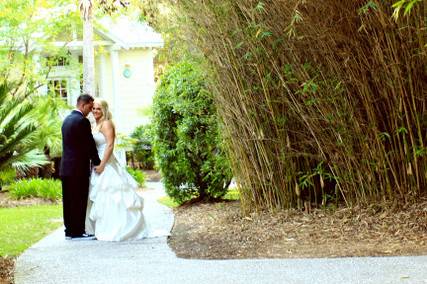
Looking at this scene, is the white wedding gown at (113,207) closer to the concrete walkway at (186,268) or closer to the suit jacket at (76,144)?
the suit jacket at (76,144)

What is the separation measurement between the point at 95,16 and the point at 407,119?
46.3ft

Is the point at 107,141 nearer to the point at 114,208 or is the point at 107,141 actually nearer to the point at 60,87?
the point at 114,208

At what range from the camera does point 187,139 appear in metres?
10.6

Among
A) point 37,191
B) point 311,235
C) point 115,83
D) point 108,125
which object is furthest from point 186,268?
point 115,83

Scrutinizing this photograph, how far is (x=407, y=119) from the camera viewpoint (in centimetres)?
712

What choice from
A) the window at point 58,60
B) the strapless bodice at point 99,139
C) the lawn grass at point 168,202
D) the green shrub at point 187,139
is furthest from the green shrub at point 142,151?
the strapless bodice at point 99,139

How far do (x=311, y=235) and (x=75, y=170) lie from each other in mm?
2793

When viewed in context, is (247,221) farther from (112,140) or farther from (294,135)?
(112,140)

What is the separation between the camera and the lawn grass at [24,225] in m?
8.46

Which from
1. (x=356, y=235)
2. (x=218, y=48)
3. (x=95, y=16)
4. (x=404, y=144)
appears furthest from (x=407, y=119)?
(x=95, y=16)

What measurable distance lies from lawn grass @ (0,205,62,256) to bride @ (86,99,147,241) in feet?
2.89

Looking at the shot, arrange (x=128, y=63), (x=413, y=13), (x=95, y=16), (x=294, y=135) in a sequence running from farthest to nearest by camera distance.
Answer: (x=128, y=63) → (x=95, y=16) → (x=294, y=135) → (x=413, y=13)

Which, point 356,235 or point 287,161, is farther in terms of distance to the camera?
point 287,161

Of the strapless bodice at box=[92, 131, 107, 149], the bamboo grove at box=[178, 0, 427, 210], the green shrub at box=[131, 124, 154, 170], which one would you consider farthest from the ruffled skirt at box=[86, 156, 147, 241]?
the green shrub at box=[131, 124, 154, 170]
